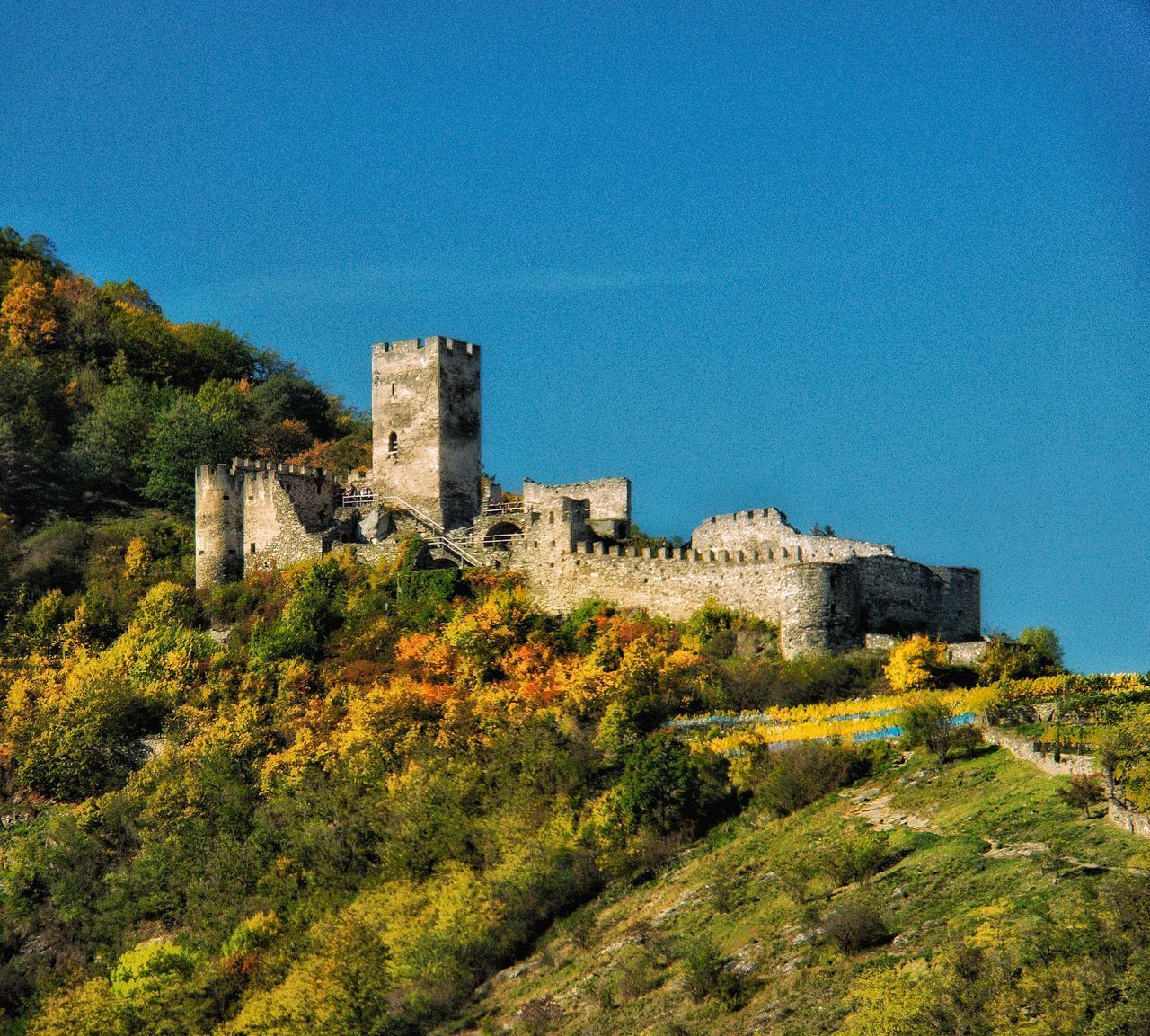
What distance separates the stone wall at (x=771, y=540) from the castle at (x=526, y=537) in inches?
1.7

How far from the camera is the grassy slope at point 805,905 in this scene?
32.8 m

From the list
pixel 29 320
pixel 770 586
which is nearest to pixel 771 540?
pixel 770 586

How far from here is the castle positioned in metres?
49.9

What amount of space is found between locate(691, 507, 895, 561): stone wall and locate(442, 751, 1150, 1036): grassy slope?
9.70m

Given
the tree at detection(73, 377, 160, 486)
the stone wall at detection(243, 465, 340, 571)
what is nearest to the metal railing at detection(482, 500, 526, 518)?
the stone wall at detection(243, 465, 340, 571)

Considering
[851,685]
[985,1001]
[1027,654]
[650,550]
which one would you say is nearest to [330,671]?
[650,550]

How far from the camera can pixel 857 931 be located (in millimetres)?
33531

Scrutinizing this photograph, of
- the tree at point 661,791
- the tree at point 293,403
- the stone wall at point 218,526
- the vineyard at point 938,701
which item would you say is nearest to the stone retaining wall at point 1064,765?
the vineyard at point 938,701

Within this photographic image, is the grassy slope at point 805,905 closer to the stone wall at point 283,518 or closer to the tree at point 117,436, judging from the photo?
the stone wall at point 283,518

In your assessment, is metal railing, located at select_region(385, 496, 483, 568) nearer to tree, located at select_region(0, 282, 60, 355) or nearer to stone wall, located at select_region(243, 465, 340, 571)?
stone wall, located at select_region(243, 465, 340, 571)

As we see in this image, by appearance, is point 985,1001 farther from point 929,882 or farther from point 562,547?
point 562,547

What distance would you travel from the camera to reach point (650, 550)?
5325cm

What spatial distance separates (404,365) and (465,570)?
740 cm

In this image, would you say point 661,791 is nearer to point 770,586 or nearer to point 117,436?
point 770,586
